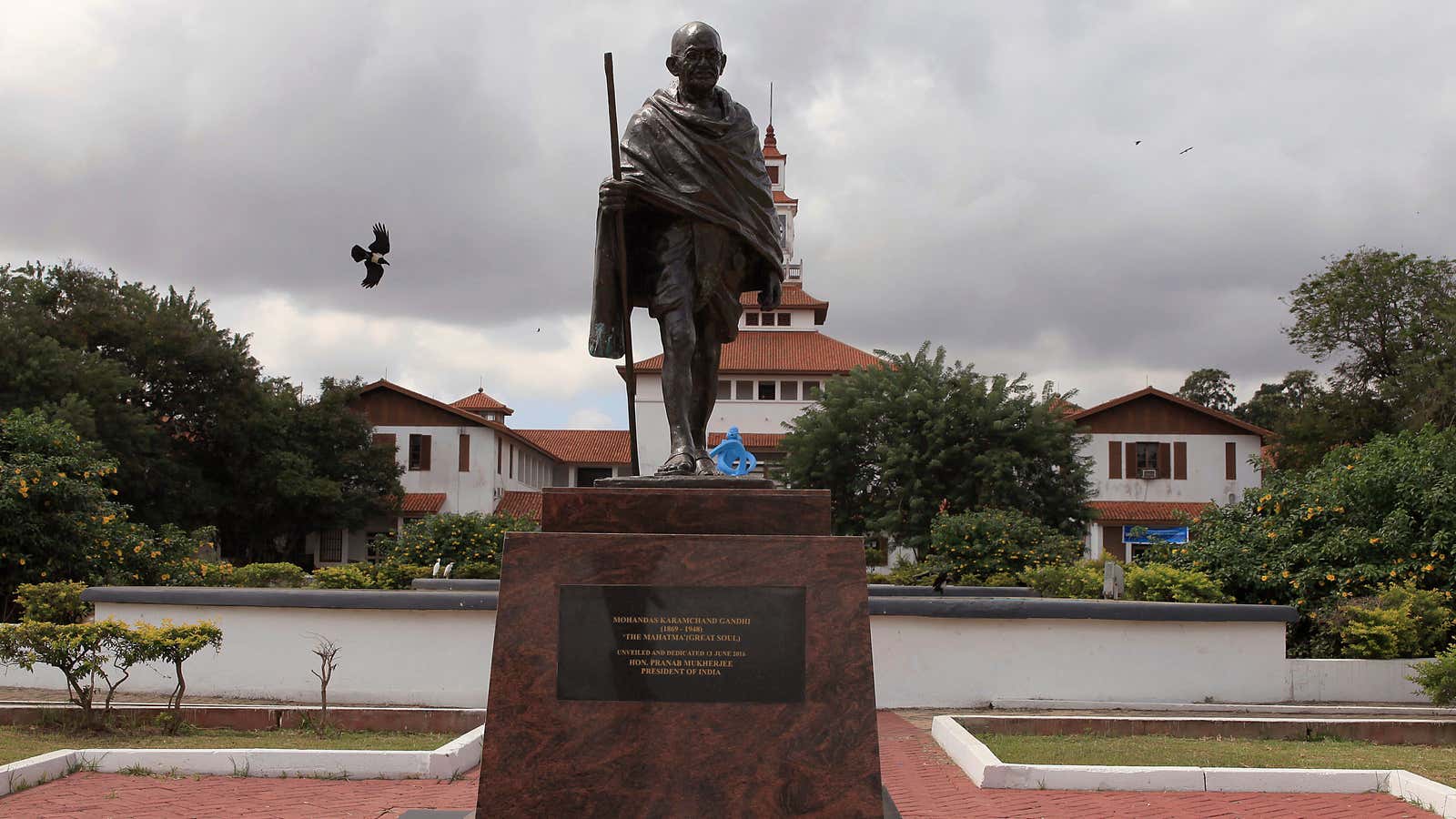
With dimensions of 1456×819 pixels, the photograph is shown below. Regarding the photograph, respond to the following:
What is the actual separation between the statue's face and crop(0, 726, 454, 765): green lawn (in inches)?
172

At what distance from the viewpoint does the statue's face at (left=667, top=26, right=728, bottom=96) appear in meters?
5.84

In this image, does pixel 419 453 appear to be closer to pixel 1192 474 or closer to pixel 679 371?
pixel 1192 474

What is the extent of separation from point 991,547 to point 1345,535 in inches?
195

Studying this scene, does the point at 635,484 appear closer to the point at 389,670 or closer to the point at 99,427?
the point at 389,670

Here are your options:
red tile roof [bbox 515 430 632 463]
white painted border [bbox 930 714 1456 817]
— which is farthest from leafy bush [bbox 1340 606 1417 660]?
red tile roof [bbox 515 430 632 463]

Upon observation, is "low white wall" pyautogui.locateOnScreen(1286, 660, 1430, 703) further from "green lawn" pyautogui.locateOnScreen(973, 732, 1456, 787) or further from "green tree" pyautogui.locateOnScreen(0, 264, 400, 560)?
"green tree" pyautogui.locateOnScreen(0, 264, 400, 560)

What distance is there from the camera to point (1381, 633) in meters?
11.0

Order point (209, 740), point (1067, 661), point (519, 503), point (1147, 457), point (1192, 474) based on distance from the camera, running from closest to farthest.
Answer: point (209, 740)
point (1067, 661)
point (1192, 474)
point (1147, 457)
point (519, 503)

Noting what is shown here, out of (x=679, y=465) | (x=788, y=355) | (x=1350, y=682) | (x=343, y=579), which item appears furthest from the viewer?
(x=788, y=355)

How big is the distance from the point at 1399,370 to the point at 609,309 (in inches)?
1481

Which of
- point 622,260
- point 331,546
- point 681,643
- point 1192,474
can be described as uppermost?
point 622,260

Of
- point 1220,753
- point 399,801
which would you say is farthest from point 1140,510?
point 399,801

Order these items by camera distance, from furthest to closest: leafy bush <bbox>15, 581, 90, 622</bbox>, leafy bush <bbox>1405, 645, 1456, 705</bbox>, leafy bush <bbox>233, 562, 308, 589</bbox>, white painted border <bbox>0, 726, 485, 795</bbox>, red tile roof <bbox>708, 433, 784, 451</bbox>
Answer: red tile roof <bbox>708, 433, 784, 451</bbox> → leafy bush <bbox>233, 562, 308, 589</bbox> → leafy bush <bbox>15, 581, 90, 622</bbox> → leafy bush <bbox>1405, 645, 1456, 705</bbox> → white painted border <bbox>0, 726, 485, 795</bbox>

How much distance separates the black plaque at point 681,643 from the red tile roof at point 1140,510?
38161mm
